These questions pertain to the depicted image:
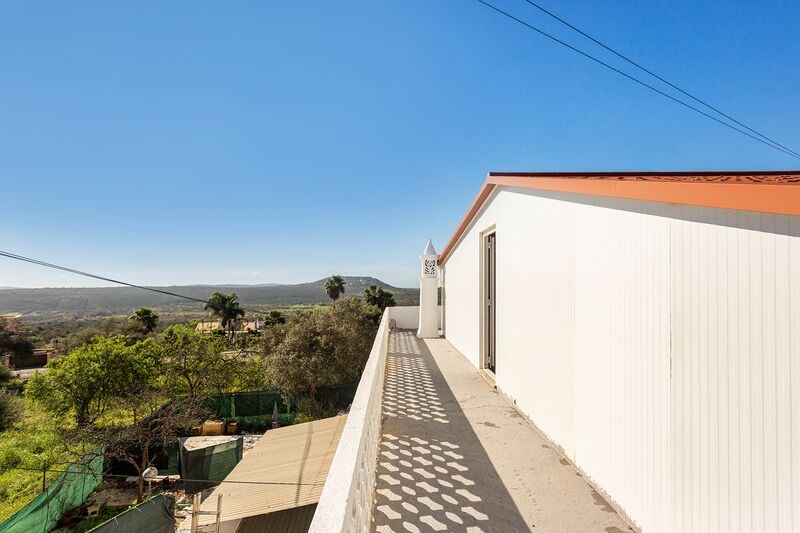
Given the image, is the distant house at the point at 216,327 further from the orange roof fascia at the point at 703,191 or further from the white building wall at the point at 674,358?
the orange roof fascia at the point at 703,191

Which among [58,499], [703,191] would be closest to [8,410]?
[58,499]

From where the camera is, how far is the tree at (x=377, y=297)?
30459 mm

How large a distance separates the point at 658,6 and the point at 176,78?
1146 cm

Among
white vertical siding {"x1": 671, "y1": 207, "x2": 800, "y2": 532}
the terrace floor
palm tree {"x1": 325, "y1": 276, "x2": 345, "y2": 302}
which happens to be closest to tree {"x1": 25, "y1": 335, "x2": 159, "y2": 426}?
the terrace floor

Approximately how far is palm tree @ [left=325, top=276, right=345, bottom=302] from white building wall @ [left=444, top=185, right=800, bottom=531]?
36306 millimetres

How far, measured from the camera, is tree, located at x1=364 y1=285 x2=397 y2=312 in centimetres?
3046

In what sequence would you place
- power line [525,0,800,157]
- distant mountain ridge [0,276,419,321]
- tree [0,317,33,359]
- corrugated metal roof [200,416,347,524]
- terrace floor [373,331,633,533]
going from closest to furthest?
terrace floor [373,331,633,533], power line [525,0,800,157], corrugated metal roof [200,416,347,524], tree [0,317,33,359], distant mountain ridge [0,276,419,321]

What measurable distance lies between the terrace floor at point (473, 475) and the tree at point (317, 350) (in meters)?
13.0

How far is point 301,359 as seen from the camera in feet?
58.0

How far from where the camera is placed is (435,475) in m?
3.31

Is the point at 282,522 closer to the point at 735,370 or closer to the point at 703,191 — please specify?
the point at 735,370

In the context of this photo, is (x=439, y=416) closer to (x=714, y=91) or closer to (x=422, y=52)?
(x=422, y=52)

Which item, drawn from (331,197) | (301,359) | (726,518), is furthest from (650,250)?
(331,197)

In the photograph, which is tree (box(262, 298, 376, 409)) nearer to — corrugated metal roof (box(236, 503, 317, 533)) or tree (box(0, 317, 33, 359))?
corrugated metal roof (box(236, 503, 317, 533))
